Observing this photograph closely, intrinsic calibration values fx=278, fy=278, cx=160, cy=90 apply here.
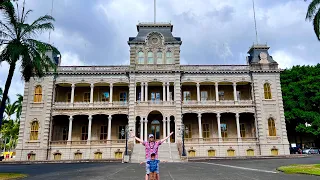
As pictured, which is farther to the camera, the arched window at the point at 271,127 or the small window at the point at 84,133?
the small window at the point at 84,133

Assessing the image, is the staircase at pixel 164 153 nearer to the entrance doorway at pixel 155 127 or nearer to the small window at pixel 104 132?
the entrance doorway at pixel 155 127

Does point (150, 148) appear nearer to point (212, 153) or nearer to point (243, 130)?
point (212, 153)

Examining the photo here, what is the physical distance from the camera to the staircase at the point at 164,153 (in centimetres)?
2874

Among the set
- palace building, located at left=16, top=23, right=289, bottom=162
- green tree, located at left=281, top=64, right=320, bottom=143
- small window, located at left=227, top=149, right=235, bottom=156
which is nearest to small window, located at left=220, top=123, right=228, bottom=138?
palace building, located at left=16, top=23, right=289, bottom=162

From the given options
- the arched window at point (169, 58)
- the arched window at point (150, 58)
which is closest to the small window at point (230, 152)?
the arched window at point (169, 58)

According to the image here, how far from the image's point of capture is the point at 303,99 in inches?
1639

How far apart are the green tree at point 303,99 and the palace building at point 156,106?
299 inches

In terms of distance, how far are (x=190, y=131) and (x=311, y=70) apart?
71.4ft

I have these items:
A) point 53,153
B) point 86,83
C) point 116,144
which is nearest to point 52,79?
point 86,83

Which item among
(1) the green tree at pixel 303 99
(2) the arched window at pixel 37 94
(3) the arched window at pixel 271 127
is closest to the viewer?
(3) the arched window at pixel 271 127

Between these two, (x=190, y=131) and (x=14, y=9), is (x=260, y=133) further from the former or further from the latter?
(x=14, y=9)

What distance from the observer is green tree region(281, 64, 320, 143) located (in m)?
40.1

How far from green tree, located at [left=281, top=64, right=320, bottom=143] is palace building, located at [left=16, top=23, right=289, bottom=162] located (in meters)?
7.58

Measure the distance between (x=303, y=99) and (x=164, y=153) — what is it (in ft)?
80.3
